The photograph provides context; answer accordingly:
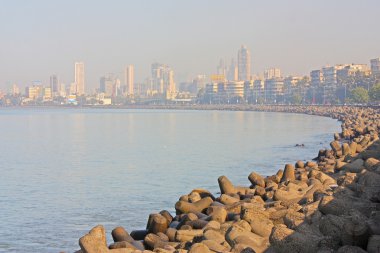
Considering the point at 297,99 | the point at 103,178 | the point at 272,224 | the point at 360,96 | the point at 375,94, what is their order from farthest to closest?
1. the point at 297,99
2. the point at 360,96
3. the point at 375,94
4. the point at 103,178
5. the point at 272,224

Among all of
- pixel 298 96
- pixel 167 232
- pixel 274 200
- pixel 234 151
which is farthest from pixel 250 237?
pixel 298 96

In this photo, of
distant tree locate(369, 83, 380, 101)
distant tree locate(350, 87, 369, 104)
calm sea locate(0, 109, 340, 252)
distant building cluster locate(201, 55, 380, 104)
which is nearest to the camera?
calm sea locate(0, 109, 340, 252)

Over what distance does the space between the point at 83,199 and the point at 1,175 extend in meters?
7.24

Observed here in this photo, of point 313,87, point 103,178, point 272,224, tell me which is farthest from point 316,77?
point 272,224

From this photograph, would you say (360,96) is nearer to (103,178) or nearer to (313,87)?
(313,87)

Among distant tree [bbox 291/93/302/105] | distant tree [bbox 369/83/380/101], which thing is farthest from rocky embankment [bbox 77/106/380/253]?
distant tree [bbox 291/93/302/105]

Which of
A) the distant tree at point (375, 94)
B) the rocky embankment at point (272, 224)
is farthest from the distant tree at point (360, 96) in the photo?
the rocky embankment at point (272, 224)

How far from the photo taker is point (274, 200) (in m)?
10.7

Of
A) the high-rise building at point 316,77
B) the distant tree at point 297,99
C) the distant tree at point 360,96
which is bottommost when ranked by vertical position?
the distant tree at point 297,99

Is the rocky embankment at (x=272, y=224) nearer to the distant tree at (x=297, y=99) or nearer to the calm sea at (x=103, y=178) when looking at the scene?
the calm sea at (x=103, y=178)

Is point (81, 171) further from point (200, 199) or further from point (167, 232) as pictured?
point (167, 232)

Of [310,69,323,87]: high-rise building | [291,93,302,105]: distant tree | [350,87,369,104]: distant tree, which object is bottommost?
[291,93,302,105]: distant tree

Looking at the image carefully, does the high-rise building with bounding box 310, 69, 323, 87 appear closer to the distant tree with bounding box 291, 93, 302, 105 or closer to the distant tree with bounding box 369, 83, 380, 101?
the distant tree with bounding box 291, 93, 302, 105

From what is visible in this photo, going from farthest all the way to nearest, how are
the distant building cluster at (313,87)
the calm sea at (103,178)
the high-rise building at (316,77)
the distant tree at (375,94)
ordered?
1. the high-rise building at (316,77)
2. the distant building cluster at (313,87)
3. the distant tree at (375,94)
4. the calm sea at (103,178)
